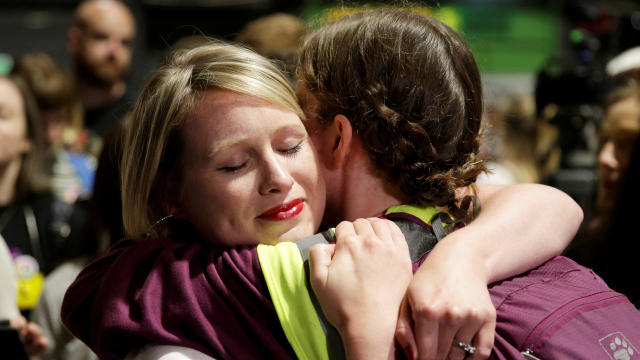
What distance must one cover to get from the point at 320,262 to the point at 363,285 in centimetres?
8

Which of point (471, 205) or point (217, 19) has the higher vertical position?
point (471, 205)

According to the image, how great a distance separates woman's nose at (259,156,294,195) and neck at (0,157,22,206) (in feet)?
5.61

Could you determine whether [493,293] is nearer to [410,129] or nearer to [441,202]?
[441,202]

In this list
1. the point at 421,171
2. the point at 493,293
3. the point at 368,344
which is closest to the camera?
the point at 368,344

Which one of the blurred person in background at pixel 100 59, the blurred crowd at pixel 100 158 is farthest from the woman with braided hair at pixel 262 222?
the blurred person in background at pixel 100 59

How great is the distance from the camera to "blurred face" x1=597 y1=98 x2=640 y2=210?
2.13 m

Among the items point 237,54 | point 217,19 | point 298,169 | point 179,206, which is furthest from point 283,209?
point 217,19

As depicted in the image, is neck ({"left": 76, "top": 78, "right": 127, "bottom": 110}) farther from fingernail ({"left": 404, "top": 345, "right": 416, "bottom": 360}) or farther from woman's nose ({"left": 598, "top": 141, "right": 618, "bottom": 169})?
fingernail ({"left": 404, "top": 345, "right": 416, "bottom": 360})

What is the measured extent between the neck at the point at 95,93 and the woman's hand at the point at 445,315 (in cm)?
289

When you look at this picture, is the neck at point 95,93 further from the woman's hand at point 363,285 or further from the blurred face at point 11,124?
the woman's hand at point 363,285

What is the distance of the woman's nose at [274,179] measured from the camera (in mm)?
1178

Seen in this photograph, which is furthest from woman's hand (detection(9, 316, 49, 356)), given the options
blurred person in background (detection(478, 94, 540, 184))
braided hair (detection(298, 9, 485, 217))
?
blurred person in background (detection(478, 94, 540, 184))

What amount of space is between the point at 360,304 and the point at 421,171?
334 millimetres

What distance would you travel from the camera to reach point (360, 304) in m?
0.99
